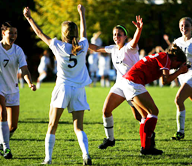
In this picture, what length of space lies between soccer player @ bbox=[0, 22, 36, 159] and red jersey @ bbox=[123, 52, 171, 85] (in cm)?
173

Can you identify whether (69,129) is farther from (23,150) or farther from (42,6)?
(42,6)

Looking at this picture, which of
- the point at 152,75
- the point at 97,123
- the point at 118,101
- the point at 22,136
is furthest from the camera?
→ the point at 97,123

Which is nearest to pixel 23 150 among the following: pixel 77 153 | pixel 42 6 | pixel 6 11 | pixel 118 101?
pixel 77 153

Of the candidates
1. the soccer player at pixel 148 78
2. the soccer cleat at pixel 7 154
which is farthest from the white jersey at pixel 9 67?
the soccer player at pixel 148 78

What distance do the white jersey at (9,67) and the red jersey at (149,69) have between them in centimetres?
194

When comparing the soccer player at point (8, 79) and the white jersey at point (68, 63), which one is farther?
the soccer player at point (8, 79)

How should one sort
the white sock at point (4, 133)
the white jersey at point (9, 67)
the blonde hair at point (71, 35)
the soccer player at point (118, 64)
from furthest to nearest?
the soccer player at point (118, 64) < the white jersey at point (9, 67) < the white sock at point (4, 133) < the blonde hair at point (71, 35)

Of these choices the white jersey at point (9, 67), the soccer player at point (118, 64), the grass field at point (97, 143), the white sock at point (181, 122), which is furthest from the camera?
the white sock at point (181, 122)

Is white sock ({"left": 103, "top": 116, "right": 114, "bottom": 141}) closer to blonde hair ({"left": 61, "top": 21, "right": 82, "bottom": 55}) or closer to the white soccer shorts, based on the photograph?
the white soccer shorts

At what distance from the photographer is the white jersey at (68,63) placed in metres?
5.36

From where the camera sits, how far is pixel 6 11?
35.7 metres

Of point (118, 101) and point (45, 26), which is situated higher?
point (45, 26)

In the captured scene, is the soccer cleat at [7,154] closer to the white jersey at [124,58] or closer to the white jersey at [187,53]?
the white jersey at [124,58]

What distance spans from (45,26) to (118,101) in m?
32.6
